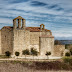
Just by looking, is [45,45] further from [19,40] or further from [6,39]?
[6,39]

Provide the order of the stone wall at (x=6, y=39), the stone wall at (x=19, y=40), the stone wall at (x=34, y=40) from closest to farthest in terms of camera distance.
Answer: the stone wall at (x=19, y=40) → the stone wall at (x=6, y=39) → the stone wall at (x=34, y=40)

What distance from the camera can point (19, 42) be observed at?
29906 mm

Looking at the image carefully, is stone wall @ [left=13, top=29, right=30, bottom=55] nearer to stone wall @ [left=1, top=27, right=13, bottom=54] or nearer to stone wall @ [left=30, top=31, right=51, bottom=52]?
stone wall @ [left=1, top=27, right=13, bottom=54]

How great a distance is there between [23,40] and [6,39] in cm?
372

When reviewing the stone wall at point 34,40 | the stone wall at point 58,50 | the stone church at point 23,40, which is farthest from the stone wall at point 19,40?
the stone wall at point 58,50

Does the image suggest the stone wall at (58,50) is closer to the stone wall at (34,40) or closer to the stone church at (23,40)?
the stone church at (23,40)

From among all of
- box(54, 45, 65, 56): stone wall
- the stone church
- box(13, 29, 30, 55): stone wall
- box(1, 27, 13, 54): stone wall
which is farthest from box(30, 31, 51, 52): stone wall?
box(1, 27, 13, 54): stone wall

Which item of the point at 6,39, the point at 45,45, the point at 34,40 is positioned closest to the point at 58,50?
the point at 45,45

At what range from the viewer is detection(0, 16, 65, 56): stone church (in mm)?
29891

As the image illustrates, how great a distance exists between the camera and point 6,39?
101ft

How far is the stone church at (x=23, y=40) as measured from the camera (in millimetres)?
29891

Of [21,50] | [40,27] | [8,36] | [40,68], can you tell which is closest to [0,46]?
[8,36]

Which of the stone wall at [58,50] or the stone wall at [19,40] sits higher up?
the stone wall at [19,40]

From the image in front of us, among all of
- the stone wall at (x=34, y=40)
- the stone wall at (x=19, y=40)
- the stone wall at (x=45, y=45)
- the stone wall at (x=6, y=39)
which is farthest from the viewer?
the stone wall at (x=34, y=40)
